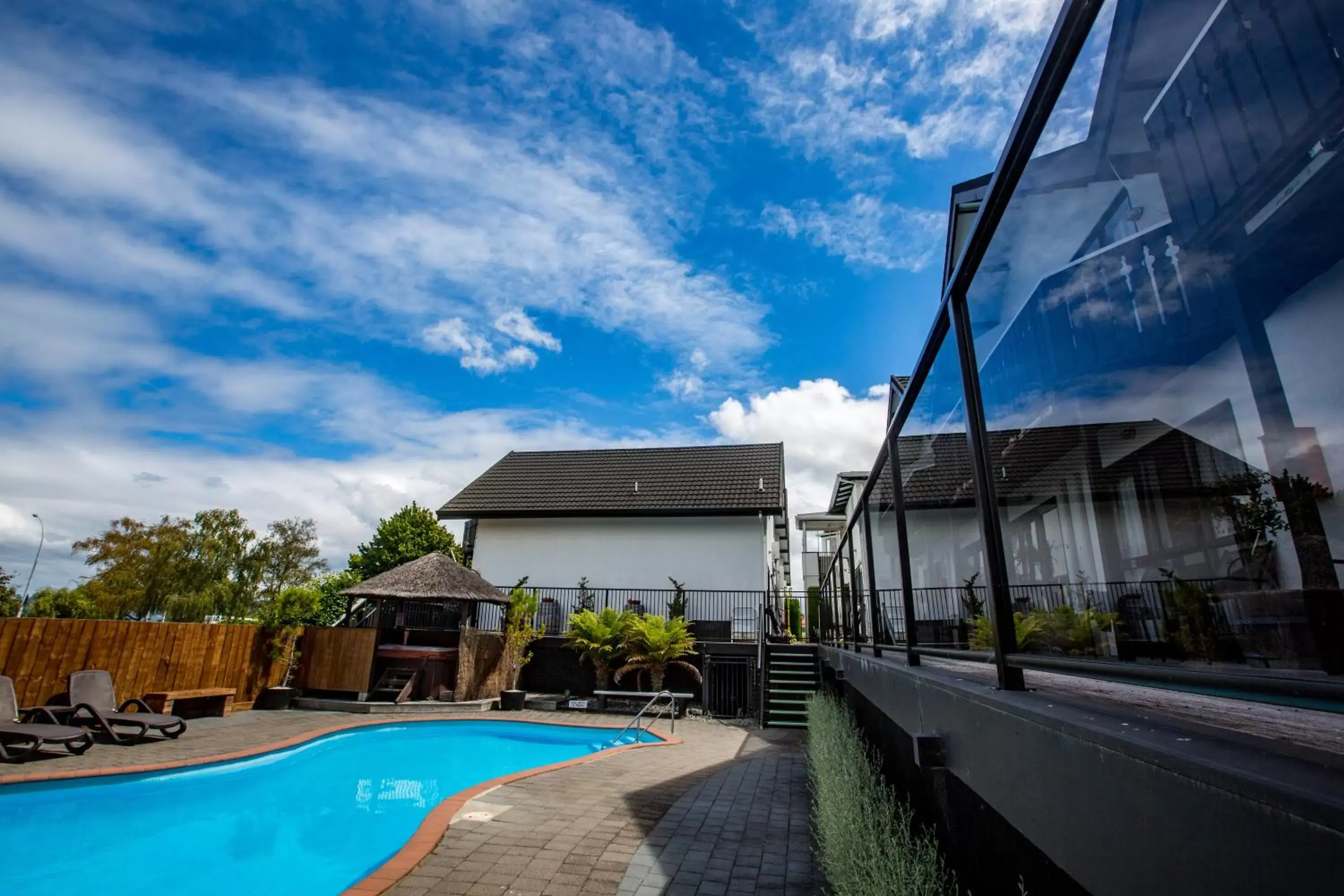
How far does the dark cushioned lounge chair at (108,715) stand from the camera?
931 cm

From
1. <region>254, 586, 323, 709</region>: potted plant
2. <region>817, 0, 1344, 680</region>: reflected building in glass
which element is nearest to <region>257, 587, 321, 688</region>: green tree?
<region>254, 586, 323, 709</region>: potted plant

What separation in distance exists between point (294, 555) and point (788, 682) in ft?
114

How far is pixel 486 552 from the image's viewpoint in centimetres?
2231

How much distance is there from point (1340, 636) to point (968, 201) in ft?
39.1

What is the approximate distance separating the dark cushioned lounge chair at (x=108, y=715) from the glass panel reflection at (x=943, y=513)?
11391 mm

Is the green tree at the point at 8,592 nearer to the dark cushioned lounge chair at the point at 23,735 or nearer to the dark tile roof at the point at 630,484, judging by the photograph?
the dark tile roof at the point at 630,484

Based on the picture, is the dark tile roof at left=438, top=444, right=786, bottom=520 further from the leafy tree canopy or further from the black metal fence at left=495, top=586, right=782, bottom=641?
the leafy tree canopy

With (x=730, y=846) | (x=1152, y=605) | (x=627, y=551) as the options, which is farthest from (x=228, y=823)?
(x=627, y=551)

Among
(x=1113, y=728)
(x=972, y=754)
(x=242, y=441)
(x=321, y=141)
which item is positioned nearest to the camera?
(x=1113, y=728)

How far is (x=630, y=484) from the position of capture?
2300 centimetres

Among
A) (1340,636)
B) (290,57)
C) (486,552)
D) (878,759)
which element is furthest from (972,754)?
(486,552)

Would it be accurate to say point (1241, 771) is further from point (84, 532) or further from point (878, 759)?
point (84, 532)

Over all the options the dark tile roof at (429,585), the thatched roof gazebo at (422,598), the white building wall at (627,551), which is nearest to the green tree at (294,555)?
the white building wall at (627,551)

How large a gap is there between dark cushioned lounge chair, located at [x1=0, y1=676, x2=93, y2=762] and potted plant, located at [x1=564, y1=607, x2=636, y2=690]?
8787mm
